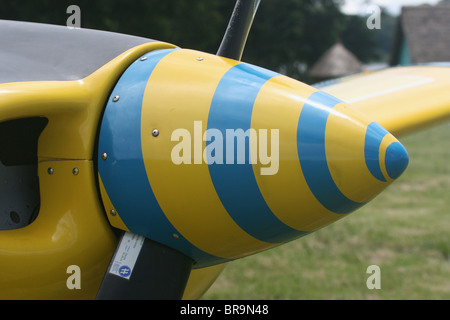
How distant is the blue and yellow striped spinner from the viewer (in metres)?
1.30

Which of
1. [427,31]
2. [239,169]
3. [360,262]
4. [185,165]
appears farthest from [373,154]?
[427,31]

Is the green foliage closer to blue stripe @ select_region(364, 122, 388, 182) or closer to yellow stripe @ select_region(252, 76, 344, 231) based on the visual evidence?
yellow stripe @ select_region(252, 76, 344, 231)

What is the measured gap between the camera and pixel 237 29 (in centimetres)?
173

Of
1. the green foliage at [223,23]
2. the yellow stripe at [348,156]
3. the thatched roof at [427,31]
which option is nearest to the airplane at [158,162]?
the yellow stripe at [348,156]

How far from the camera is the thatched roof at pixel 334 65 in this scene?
28.5 meters

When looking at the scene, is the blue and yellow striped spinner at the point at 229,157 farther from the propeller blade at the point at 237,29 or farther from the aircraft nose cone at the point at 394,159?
the propeller blade at the point at 237,29

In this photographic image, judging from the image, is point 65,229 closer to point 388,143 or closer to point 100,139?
point 100,139

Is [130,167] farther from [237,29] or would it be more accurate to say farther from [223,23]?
[223,23]

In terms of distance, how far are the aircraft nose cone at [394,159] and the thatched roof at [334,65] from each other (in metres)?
27.7

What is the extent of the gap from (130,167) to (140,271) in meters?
0.28

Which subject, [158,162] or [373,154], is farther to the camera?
[158,162]

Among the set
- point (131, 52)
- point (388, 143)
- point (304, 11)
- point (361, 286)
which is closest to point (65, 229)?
point (131, 52)

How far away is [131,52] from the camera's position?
1.58 metres
